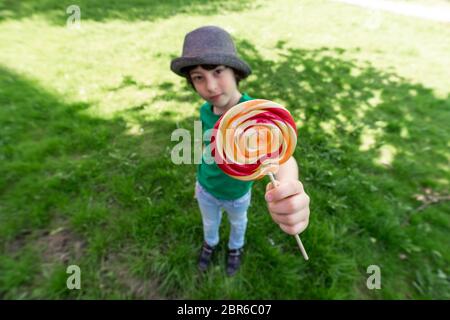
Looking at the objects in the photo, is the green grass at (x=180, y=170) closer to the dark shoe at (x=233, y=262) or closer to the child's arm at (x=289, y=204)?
the dark shoe at (x=233, y=262)

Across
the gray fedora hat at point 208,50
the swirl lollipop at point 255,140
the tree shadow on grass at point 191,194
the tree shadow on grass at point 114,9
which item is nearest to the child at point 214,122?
the gray fedora hat at point 208,50

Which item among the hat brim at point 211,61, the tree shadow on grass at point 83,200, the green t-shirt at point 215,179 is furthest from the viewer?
the tree shadow on grass at point 83,200

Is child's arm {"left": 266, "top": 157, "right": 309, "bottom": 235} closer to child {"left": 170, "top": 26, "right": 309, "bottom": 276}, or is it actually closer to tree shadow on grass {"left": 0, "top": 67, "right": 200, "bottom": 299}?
child {"left": 170, "top": 26, "right": 309, "bottom": 276}

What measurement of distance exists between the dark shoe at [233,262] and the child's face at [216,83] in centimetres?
138

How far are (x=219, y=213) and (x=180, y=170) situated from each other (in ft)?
4.10

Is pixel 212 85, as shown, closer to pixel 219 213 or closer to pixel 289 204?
pixel 289 204

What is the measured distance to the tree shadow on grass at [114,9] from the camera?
23.4 feet

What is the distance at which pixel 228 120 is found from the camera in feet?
4.37

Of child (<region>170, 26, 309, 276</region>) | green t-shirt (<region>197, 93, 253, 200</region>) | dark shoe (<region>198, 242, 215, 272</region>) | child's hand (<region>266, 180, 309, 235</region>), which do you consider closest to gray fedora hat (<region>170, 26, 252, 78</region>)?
child (<region>170, 26, 309, 276</region>)

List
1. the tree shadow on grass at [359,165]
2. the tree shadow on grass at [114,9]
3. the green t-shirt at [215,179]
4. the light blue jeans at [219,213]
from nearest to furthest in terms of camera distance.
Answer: the green t-shirt at [215,179]
the light blue jeans at [219,213]
the tree shadow on grass at [359,165]
the tree shadow on grass at [114,9]

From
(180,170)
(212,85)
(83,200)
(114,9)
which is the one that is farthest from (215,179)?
(114,9)

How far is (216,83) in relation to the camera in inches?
64.4
